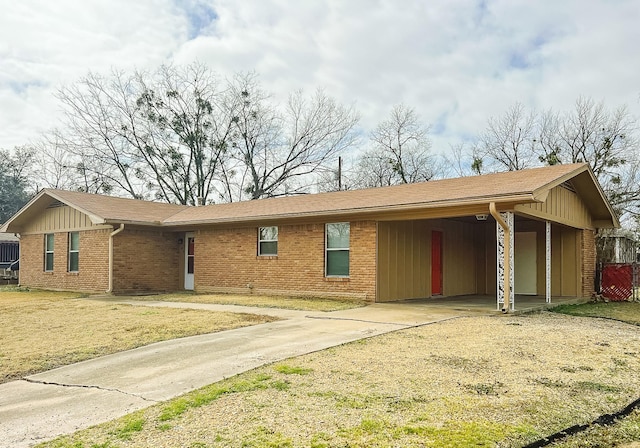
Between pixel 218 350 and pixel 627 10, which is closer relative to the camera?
pixel 218 350

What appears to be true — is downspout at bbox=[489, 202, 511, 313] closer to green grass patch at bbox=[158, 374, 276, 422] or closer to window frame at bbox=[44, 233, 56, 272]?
green grass patch at bbox=[158, 374, 276, 422]

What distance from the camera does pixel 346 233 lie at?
14.3 meters

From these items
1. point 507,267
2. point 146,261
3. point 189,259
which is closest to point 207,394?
point 507,267

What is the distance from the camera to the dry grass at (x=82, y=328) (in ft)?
23.5

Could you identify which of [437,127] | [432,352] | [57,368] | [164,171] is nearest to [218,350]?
[57,368]

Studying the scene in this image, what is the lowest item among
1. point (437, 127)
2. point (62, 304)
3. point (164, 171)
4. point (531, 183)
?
point (62, 304)

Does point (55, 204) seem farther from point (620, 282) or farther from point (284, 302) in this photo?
point (620, 282)

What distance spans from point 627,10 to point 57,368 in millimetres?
14478

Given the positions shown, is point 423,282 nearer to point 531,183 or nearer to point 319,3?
point 531,183

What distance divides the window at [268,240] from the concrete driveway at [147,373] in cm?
606

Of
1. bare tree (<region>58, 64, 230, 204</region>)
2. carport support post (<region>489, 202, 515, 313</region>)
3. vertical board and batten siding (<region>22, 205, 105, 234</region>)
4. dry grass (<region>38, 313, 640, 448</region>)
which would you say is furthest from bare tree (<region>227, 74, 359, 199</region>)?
dry grass (<region>38, 313, 640, 448</region>)

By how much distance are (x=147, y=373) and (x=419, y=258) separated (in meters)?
10.1

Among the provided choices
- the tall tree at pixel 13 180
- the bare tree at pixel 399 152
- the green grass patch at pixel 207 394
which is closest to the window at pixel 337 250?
the green grass patch at pixel 207 394

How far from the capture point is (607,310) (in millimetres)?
13492
